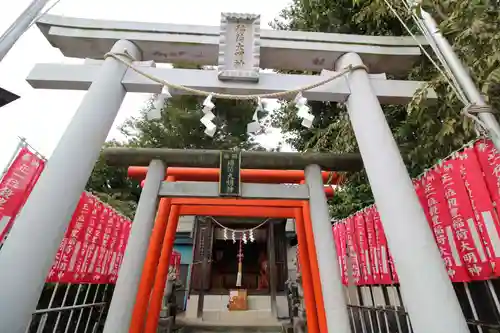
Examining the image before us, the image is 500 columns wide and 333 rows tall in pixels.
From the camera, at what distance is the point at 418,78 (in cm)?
428

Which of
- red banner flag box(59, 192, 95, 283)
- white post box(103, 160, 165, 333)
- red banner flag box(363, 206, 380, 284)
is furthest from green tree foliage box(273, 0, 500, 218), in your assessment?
red banner flag box(59, 192, 95, 283)

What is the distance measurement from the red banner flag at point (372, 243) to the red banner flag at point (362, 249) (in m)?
0.09

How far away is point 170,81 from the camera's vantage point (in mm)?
3469

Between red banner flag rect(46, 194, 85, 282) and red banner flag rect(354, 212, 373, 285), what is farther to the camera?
red banner flag rect(354, 212, 373, 285)

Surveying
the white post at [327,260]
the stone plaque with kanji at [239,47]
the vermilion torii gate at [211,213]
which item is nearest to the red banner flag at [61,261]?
the vermilion torii gate at [211,213]

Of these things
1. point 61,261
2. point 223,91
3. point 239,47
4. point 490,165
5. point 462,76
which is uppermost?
point 239,47

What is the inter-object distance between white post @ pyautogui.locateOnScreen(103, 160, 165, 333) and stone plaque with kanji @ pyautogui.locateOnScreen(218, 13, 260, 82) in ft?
8.35

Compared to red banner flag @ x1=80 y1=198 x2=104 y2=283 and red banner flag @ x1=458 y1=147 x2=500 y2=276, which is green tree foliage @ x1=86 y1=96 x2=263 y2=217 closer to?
red banner flag @ x1=80 y1=198 x2=104 y2=283

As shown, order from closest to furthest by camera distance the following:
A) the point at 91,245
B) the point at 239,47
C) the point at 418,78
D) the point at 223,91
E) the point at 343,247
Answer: the point at 223,91, the point at 239,47, the point at 418,78, the point at 91,245, the point at 343,247

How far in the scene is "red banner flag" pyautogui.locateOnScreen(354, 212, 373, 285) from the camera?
16.4ft

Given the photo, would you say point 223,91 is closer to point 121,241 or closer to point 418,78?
point 418,78

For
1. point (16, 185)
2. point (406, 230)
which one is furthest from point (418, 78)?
point (16, 185)

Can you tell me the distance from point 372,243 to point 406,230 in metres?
2.58

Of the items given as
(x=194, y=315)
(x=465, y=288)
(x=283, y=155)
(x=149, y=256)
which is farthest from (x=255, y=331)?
(x=465, y=288)
